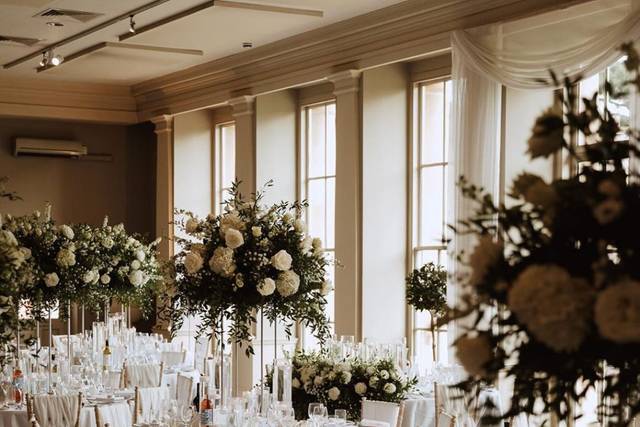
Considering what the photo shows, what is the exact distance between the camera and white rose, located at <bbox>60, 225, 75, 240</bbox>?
→ 7.72m

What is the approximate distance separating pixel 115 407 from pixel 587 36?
15.0 ft

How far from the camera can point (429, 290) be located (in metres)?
8.16

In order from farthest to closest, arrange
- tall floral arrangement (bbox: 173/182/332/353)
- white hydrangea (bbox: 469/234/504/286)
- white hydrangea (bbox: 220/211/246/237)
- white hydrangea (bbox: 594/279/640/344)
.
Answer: white hydrangea (bbox: 220/211/246/237)
tall floral arrangement (bbox: 173/182/332/353)
white hydrangea (bbox: 469/234/504/286)
white hydrangea (bbox: 594/279/640/344)

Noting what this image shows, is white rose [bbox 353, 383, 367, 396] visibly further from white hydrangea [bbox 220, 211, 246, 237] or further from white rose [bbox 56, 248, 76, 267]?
white rose [bbox 56, 248, 76, 267]

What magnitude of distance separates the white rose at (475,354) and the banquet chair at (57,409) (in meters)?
5.36

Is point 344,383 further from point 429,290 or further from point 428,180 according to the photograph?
point 428,180

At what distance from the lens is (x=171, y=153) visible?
43.5 ft

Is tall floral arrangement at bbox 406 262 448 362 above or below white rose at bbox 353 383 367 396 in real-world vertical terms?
above

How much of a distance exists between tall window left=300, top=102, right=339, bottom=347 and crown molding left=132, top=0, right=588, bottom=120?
0.69m

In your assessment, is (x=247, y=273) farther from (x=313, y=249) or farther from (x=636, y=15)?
(x=636, y=15)

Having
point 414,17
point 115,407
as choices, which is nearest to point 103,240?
point 115,407

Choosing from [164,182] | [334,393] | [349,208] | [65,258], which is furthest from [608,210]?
[164,182]

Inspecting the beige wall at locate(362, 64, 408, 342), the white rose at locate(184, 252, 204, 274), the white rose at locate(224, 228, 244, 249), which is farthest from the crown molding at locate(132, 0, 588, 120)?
the white rose at locate(184, 252, 204, 274)

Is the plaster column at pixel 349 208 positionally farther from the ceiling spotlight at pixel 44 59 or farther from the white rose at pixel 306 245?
the white rose at pixel 306 245
